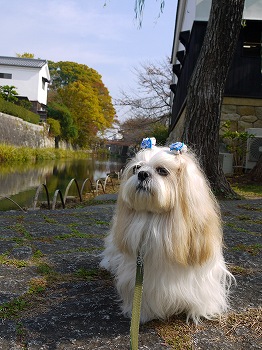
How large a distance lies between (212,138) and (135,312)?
15.5ft

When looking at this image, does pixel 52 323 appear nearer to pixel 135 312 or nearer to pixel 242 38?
pixel 135 312

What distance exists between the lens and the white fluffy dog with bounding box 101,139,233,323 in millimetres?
1704

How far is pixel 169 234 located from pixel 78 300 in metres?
0.76

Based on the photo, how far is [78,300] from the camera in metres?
2.12

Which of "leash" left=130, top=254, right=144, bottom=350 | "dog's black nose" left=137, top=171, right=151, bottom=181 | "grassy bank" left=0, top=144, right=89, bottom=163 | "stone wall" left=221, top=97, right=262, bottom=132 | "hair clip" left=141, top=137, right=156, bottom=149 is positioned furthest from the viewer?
"grassy bank" left=0, top=144, right=89, bottom=163

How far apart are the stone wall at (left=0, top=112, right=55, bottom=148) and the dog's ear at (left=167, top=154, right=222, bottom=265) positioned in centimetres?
1938

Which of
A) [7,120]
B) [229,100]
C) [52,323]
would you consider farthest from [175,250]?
[7,120]

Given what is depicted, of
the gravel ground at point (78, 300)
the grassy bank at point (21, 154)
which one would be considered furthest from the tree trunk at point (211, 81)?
the grassy bank at point (21, 154)

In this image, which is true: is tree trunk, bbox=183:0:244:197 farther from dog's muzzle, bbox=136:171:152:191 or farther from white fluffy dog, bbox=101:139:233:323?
dog's muzzle, bbox=136:171:152:191

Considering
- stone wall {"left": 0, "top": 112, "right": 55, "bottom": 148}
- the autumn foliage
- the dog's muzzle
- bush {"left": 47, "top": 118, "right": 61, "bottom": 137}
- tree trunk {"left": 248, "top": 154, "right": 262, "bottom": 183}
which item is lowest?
tree trunk {"left": 248, "top": 154, "right": 262, "bottom": 183}

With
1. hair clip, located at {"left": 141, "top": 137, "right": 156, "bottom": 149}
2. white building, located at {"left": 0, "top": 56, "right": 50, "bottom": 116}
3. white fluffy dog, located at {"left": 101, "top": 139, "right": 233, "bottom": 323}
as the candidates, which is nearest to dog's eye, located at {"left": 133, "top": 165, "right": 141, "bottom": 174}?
white fluffy dog, located at {"left": 101, "top": 139, "right": 233, "bottom": 323}

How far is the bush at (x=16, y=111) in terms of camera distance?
918 inches

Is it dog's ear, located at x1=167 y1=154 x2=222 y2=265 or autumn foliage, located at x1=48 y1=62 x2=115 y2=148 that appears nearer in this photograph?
dog's ear, located at x1=167 y1=154 x2=222 y2=265

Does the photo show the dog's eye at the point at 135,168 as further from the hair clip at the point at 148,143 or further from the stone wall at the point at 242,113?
the stone wall at the point at 242,113
